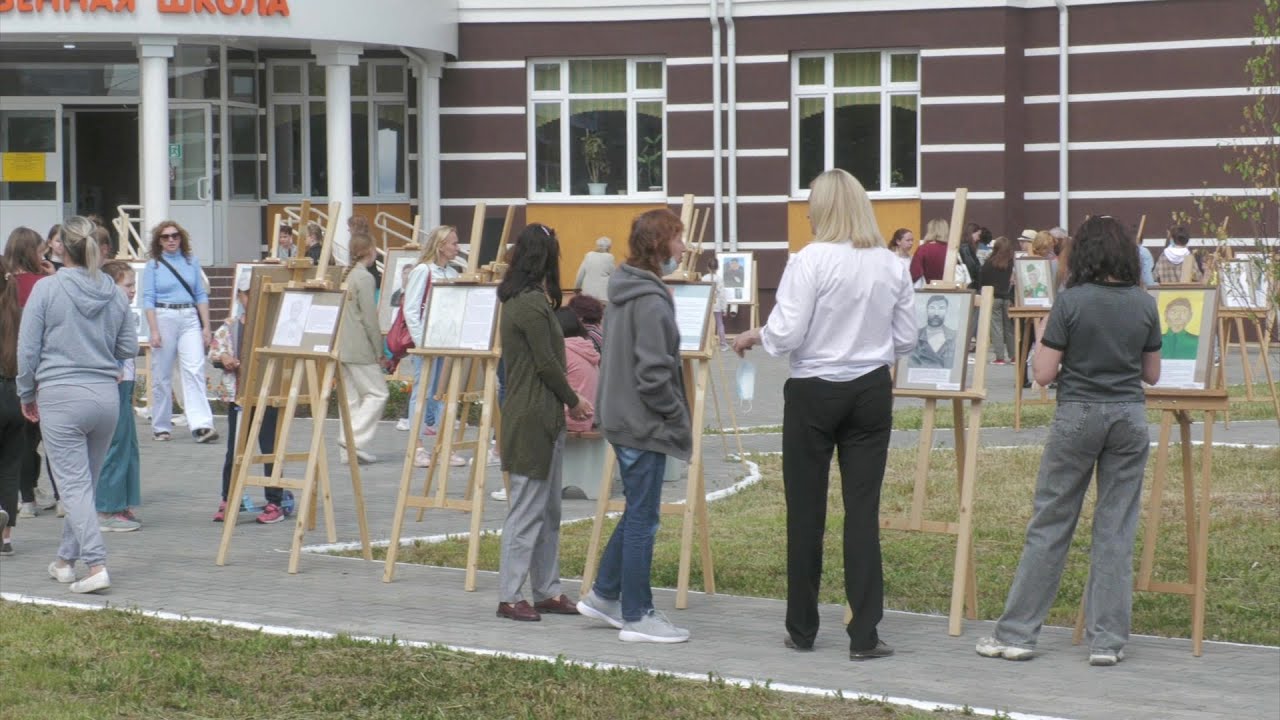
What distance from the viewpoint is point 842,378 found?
312 inches

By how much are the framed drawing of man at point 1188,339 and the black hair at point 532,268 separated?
279 cm

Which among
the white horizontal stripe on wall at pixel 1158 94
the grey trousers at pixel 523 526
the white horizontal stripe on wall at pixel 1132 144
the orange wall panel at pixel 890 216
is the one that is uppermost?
the white horizontal stripe on wall at pixel 1158 94

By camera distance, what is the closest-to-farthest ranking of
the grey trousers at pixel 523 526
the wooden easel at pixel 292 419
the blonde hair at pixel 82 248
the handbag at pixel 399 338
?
the grey trousers at pixel 523 526, the blonde hair at pixel 82 248, the wooden easel at pixel 292 419, the handbag at pixel 399 338

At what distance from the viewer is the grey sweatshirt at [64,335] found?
31.9ft

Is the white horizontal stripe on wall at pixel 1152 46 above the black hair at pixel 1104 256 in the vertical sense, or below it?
above

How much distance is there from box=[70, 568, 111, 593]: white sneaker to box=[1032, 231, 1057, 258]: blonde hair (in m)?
11.2

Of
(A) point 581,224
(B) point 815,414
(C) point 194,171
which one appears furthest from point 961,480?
(C) point 194,171

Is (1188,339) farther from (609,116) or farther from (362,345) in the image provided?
(609,116)

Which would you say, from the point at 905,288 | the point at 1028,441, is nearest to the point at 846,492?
the point at 905,288

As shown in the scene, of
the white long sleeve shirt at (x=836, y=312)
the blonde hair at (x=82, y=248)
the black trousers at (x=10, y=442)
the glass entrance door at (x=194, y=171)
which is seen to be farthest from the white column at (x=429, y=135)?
the white long sleeve shirt at (x=836, y=312)

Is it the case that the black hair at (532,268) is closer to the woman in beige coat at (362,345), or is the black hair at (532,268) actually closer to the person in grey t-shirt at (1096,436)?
the person in grey t-shirt at (1096,436)

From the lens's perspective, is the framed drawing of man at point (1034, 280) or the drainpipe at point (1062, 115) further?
the drainpipe at point (1062, 115)

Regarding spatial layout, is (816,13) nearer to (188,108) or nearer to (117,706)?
(188,108)

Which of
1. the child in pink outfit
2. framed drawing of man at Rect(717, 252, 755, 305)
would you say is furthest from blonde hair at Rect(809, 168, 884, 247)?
framed drawing of man at Rect(717, 252, 755, 305)
